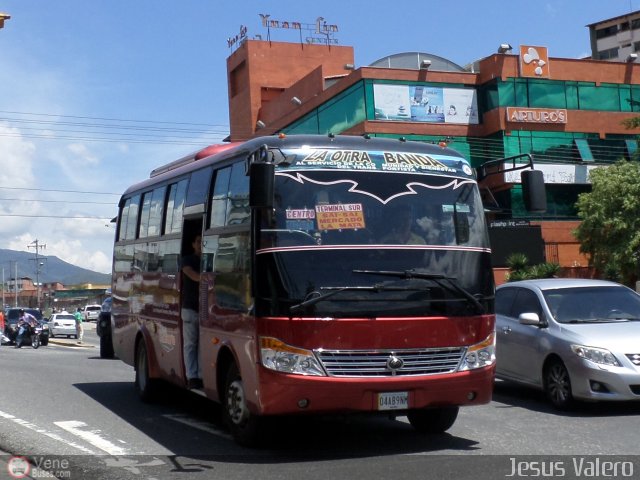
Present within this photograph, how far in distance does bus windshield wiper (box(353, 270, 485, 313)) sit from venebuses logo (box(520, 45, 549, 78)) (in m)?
45.1

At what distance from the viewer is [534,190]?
375 inches

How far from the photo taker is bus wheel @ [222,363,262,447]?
8727mm

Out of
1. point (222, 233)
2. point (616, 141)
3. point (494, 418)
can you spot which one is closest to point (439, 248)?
point (222, 233)

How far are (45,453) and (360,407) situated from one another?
317cm

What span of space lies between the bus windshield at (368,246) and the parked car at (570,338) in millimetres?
2657

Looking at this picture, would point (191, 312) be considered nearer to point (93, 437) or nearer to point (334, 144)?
point (93, 437)

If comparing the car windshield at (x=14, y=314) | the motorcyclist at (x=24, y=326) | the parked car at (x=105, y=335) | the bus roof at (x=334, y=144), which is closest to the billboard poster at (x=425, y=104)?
the car windshield at (x=14, y=314)

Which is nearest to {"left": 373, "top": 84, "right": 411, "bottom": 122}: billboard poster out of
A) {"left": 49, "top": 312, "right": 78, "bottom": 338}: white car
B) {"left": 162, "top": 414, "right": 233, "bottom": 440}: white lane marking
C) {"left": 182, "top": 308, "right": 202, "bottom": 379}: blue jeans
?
{"left": 49, "top": 312, "right": 78, "bottom": 338}: white car

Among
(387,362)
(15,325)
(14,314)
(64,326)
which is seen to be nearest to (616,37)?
(64,326)

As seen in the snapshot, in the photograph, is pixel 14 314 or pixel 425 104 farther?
pixel 425 104

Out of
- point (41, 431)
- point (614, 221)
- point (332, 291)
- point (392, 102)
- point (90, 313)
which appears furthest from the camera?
point (90, 313)

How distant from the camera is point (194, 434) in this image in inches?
396

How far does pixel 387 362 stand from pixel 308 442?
158cm

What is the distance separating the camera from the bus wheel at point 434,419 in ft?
31.4
